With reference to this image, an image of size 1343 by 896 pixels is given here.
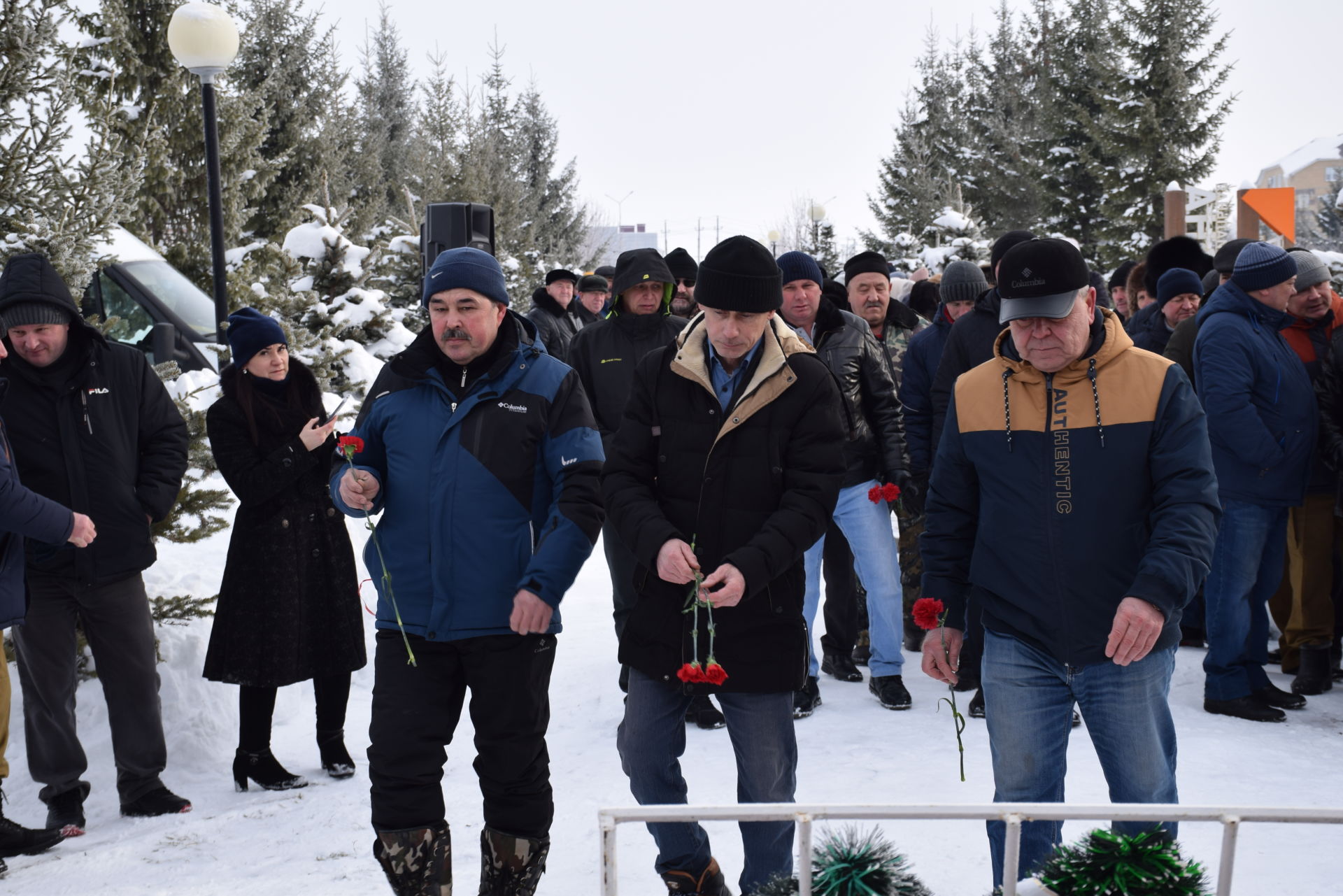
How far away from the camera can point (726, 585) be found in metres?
3.20

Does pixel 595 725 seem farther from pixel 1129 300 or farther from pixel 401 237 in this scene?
pixel 401 237

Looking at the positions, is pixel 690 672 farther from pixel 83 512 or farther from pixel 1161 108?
pixel 1161 108

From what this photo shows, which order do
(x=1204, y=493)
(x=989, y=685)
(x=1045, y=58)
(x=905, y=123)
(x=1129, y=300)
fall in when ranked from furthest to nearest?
(x=905, y=123) < (x=1045, y=58) < (x=1129, y=300) < (x=989, y=685) < (x=1204, y=493)

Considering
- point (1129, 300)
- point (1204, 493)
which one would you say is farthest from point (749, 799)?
point (1129, 300)

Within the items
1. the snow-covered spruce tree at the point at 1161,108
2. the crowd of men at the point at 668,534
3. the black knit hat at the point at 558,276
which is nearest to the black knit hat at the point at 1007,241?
the crowd of men at the point at 668,534

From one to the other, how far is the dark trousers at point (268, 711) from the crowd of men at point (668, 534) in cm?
39

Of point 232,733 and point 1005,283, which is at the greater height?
point 1005,283

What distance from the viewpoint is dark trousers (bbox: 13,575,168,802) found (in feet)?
15.9

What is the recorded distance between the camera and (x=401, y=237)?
688 inches

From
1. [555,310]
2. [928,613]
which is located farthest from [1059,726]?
[555,310]

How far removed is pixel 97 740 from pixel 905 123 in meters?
37.9

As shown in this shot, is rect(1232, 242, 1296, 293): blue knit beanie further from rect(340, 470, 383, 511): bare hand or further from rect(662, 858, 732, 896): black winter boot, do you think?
rect(340, 470, 383, 511): bare hand

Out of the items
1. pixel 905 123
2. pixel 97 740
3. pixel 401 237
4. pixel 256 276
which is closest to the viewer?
pixel 97 740

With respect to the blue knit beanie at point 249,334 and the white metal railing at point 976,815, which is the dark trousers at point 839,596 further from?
the white metal railing at point 976,815
